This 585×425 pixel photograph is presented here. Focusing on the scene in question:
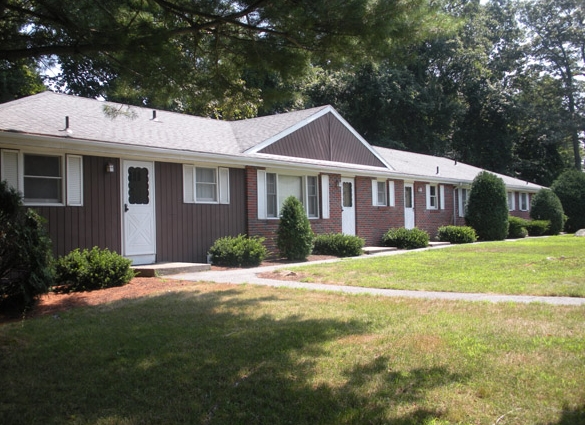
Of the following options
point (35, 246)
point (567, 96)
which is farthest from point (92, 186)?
point (567, 96)

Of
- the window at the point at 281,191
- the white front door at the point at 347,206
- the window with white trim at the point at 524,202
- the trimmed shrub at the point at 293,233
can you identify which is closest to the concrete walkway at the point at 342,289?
the trimmed shrub at the point at 293,233

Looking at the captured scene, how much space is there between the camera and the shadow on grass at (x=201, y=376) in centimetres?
373

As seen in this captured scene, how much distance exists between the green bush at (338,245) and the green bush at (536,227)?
1445 cm

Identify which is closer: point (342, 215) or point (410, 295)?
point (410, 295)

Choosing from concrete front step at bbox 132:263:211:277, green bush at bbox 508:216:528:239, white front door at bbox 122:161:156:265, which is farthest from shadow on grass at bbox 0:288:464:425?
green bush at bbox 508:216:528:239

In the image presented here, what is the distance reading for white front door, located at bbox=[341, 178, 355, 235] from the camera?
61.0 feet

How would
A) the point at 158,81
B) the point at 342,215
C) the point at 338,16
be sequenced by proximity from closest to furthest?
the point at 338,16 → the point at 158,81 → the point at 342,215

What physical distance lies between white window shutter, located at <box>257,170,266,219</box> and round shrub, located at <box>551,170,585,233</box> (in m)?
23.5

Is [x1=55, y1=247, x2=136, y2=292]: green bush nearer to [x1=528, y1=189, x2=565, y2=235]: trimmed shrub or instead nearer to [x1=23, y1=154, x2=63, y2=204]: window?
[x1=23, y1=154, x2=63, y2=204]: window

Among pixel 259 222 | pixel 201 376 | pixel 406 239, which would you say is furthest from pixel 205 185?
pixel 201 376

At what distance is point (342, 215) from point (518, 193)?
1724cm

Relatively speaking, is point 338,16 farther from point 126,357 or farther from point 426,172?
point 426,172

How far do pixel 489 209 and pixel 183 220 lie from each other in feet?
48.5

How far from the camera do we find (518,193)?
3102cm
